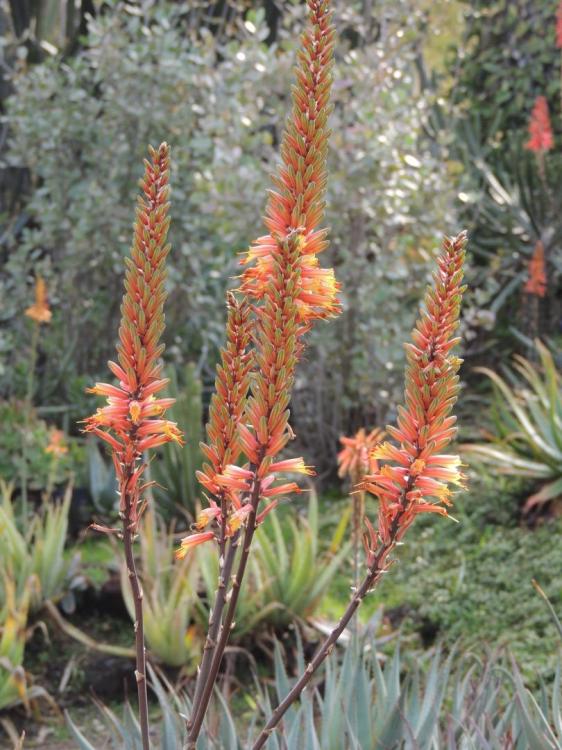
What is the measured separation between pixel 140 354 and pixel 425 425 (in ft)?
1.42

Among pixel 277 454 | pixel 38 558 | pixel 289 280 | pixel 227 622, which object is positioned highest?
pixel 289 280

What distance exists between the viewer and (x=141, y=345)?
1.57 meters

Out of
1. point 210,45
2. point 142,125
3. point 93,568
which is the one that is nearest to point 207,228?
point 142,125

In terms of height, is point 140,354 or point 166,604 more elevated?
point 140,354

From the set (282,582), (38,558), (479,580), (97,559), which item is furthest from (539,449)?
(38,558)

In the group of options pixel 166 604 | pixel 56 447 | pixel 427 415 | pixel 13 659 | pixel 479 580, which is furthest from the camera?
pixel 56 447

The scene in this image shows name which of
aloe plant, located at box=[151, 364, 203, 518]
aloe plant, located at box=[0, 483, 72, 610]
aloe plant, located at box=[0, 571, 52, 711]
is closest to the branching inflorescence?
aloe plant, located at box=[0, 571, 52, 711]

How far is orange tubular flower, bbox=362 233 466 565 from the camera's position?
4.99 ft

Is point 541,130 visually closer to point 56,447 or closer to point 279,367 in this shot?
point 56,447

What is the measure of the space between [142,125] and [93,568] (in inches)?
125

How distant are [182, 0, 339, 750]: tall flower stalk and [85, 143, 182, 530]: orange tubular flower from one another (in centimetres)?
13

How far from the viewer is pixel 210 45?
7.18 m

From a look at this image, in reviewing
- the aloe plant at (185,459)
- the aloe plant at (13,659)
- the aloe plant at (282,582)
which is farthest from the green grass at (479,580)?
the aloe plant at (13,659)

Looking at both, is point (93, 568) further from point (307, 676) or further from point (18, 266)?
point (307, 676)
